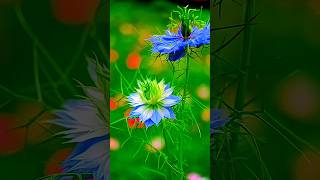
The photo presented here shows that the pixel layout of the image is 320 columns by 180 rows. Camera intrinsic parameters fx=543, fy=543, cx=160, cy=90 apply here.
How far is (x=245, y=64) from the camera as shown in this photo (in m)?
1.99

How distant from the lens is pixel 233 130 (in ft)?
6.51

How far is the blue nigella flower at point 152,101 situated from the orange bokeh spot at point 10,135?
15.9 inches

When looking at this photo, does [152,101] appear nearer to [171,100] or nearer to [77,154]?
[171,100]

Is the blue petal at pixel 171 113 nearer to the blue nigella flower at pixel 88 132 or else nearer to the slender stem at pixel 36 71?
the blue nigella flower at pixel 88 132

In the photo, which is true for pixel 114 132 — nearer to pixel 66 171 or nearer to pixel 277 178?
pixel 66 171

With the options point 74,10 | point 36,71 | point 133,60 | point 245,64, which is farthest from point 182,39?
point 36,71

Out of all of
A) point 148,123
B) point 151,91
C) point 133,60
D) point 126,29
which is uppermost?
point 126,29

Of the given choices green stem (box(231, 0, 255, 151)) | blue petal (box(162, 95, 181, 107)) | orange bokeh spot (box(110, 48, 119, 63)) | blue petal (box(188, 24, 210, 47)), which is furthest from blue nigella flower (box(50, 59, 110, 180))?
green stem (box(231, 0, 255, 151))

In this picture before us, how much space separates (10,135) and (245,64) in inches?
34.4

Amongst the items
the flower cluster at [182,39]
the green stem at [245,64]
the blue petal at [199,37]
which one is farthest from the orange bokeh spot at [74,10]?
the green stem at [245,64]

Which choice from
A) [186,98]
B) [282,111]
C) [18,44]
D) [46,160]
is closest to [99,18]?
[18,44]

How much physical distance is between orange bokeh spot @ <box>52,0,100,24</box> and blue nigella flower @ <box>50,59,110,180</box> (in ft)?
0.54

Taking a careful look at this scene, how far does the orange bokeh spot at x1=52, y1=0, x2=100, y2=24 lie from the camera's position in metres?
1.88

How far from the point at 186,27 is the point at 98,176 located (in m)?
0.60
